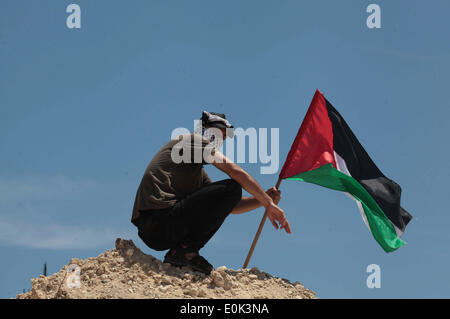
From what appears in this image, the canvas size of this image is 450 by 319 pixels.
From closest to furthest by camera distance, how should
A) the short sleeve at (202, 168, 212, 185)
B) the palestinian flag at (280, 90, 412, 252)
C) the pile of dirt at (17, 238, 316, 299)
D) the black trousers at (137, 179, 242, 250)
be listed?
the pile of dirt at (17, 238, 316, 299), the black trousers at (137, 179, 242, 250), the short sleeve at (202, 168, 212, 185), the palestinian flag at (280, 90, 412, 252)

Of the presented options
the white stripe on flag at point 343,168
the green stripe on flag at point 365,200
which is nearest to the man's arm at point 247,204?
the green stripe on flag at point 365,200

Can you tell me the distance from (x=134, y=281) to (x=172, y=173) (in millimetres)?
1378

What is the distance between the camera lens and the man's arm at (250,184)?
6.98 meters

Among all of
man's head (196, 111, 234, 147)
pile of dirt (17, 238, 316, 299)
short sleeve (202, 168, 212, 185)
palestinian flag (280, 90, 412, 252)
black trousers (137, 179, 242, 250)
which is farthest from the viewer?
palestinian flag (280, 90, 412, 252)

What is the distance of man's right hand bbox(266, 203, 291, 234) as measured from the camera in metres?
7.08

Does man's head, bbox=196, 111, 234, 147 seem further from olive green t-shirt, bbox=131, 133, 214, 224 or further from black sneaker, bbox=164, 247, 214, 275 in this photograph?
black sneaker, bbox=164, 247, 214, 275

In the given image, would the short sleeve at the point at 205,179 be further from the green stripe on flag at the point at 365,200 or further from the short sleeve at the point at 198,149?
the green stripe on flag at the point at 365,200

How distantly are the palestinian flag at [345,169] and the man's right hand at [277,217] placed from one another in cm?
120

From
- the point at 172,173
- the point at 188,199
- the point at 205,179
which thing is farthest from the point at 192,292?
the point at 205,179

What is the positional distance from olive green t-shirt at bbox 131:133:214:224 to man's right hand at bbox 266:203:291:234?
992 millimetres

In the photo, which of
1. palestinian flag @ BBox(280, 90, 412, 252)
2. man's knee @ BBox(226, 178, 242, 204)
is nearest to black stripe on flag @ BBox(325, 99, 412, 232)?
palestinian flag @ BBox(280, 90, 412, 252)

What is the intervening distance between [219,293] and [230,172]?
146 centimetres
